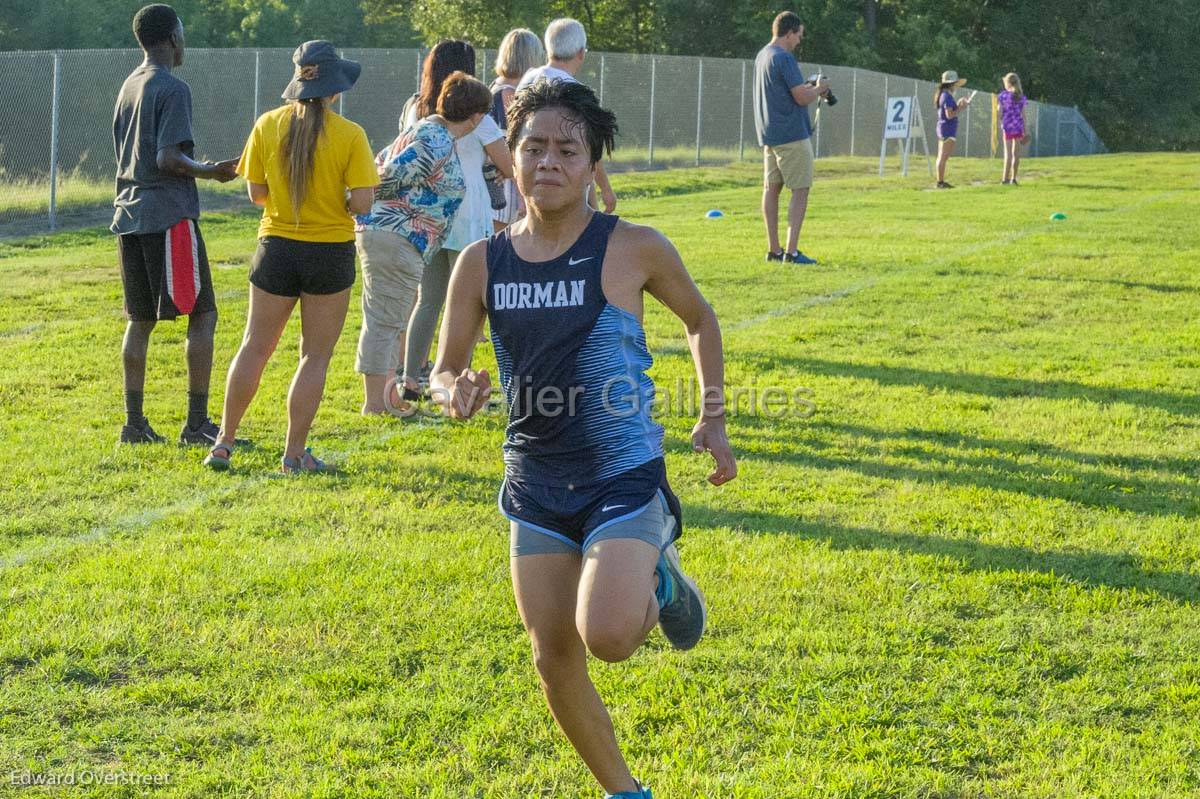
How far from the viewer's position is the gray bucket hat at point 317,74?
6.35 metres

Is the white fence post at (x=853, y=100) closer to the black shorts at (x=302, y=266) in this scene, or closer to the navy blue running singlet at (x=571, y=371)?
the black shorts at (x=302, y=266)

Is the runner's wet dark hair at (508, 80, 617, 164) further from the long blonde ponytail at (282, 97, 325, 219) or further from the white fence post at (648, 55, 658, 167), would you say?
the white fence post at (648, 55, 658, 167)

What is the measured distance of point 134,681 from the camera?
4.28m

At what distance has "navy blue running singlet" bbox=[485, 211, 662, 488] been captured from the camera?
344cm

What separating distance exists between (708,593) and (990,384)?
169 inches

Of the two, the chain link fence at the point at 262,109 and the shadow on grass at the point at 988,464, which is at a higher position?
the chain link fence at the point at 262,109

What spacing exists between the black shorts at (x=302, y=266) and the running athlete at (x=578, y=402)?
9.81 feet

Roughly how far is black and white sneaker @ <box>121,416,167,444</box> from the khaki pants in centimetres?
124

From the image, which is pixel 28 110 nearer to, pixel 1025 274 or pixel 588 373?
pixel 1025 274

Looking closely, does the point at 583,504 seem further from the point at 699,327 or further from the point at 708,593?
the point at 708,593

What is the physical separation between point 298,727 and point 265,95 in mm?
19997

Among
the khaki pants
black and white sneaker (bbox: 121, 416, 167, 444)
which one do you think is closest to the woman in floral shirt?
the khaki pants

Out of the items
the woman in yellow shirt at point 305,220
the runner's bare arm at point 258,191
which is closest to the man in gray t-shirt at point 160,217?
the runner's bare arm at point 258,191

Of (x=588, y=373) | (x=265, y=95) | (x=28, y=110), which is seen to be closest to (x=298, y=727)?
(x=588, y=373)
